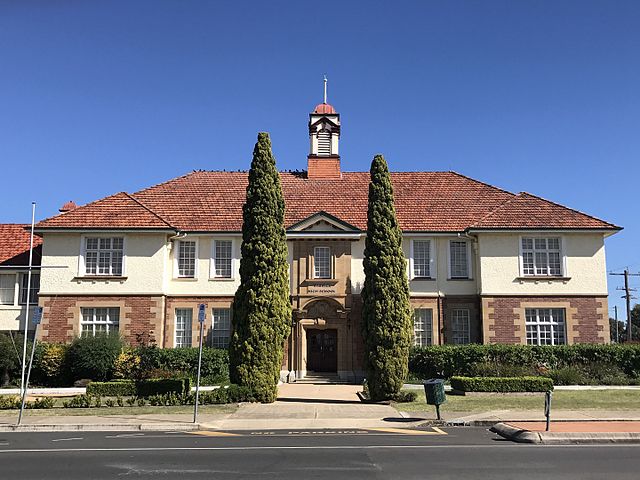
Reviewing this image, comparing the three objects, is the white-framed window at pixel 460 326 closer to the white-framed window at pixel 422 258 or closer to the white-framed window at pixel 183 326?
the white-framed window at pixel 422 258

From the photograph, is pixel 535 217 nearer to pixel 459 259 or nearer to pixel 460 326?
pixel 459 259

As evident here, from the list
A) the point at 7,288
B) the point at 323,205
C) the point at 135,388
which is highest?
the point at 323,205

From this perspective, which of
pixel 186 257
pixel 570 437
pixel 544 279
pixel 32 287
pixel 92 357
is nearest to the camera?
pixel 570 437

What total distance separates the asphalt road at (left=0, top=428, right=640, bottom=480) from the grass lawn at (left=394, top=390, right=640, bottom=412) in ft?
15.0

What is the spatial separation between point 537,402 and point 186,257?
1713 centimetres

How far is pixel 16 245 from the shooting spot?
3238cm

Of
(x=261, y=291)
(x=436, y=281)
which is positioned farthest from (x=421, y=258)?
(x=261, y=291)

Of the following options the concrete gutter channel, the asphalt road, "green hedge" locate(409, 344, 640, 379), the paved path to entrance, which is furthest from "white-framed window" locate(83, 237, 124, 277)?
the concrete gutter channel

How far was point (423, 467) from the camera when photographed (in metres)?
10.5

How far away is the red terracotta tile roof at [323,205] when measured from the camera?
29844mm

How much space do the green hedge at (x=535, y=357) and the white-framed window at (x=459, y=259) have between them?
4371 millimetres

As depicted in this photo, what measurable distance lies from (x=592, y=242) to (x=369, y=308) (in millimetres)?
13398

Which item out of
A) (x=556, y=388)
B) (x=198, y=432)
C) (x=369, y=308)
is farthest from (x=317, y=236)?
(x=198, y=432)

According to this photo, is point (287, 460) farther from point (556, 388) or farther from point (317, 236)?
point (317, 236)
